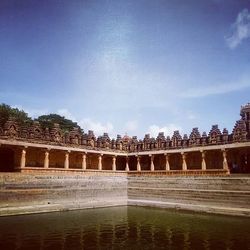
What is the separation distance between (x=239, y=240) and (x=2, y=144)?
65.0 feet

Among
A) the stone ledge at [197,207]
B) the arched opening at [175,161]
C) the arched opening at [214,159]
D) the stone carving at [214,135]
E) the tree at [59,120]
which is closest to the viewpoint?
the stone ledge at [197,207]

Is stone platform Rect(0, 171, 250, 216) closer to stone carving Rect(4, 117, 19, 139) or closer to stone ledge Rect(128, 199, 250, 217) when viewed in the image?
stone ledge Rect(128, 199, 250, 217)

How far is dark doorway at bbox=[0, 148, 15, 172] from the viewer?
31.2 meters

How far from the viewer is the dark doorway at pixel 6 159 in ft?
102

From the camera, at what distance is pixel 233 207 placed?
24.0 metres

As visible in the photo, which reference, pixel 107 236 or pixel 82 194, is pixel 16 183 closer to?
pixel 82 194

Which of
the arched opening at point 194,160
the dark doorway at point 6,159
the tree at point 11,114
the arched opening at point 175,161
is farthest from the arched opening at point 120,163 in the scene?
the tree at point 11,114

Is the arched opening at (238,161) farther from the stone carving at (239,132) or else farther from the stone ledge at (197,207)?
the stone ledge at (197,207)

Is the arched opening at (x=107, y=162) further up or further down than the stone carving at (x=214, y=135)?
further down

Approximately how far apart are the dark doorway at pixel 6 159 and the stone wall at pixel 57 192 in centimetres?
619

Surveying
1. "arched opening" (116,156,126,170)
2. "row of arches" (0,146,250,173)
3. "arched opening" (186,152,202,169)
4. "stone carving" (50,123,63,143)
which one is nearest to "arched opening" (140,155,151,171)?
"row of arches" (0,146,250,173)

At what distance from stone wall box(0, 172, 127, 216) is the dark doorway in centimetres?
619

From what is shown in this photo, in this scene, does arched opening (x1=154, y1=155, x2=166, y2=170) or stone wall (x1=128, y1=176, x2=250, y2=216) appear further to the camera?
arched opening (x1=154, y1=155, x2=166, y2=170)

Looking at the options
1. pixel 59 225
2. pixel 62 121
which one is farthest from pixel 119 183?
pixel 62 121
